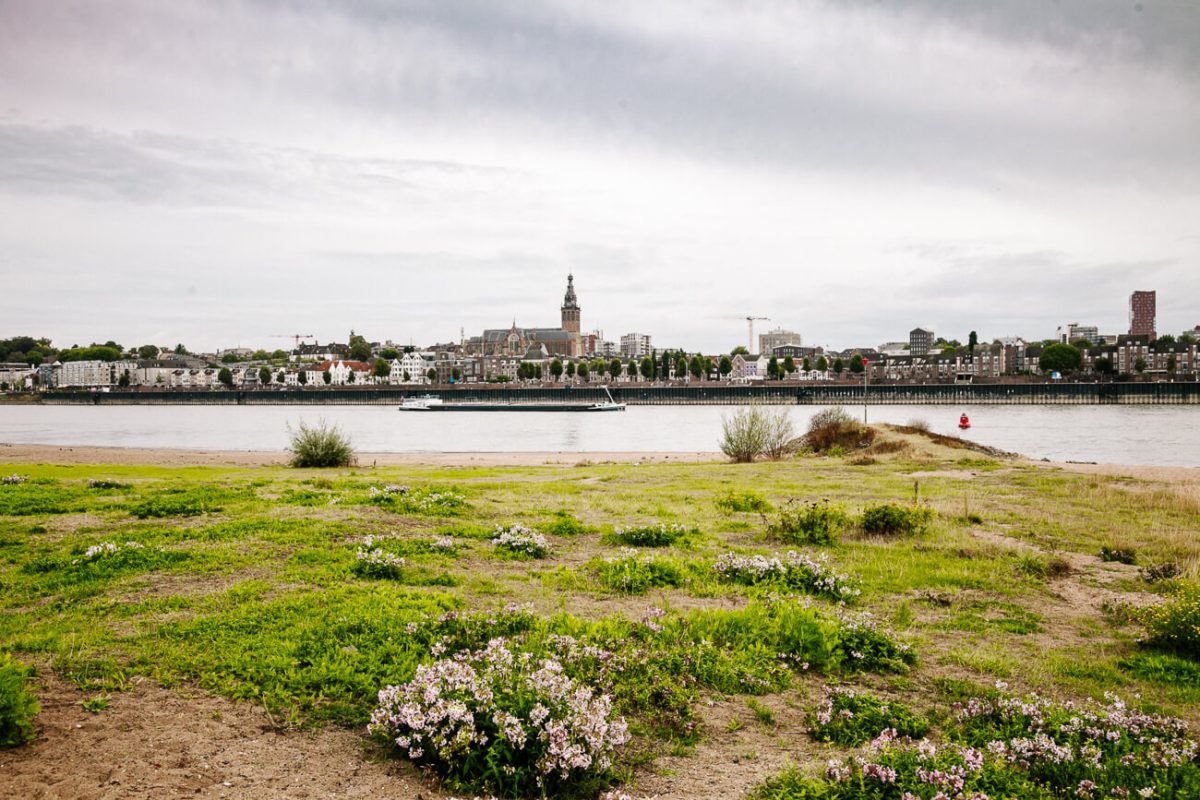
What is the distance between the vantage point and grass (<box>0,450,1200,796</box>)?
291 inches

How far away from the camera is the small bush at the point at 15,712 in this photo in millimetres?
5805

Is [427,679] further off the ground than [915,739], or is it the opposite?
[427,679]

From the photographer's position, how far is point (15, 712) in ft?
19.3

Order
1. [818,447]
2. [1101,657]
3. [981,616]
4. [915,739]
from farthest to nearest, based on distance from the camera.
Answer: [818,447] < [981,616] < [1101,657] < [915,739]

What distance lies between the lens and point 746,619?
9.00 m

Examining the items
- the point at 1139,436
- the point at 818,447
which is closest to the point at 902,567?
the point at 818,447

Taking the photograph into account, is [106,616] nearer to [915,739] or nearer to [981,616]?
[915,739]

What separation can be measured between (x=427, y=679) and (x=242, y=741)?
4.83 ft

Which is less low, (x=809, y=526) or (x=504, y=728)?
(x=504, y=728)

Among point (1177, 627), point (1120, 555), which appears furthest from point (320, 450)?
point (1177, 627)

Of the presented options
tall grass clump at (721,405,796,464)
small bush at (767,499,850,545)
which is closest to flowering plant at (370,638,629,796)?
small bush at (767,499,850,545)

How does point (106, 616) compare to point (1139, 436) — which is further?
point (1139, 436)

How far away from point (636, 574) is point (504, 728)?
5.12 metres

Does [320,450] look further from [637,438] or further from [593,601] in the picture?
[637,438]
